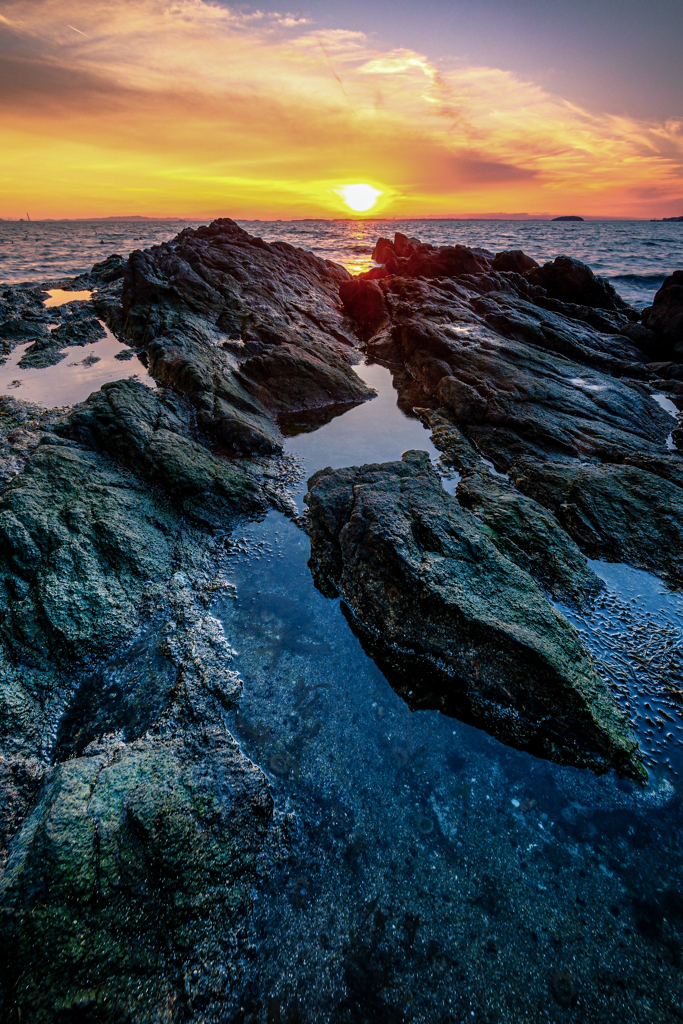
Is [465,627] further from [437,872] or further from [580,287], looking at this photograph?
[580,287]

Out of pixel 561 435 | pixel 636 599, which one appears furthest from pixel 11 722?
pixel 561 435

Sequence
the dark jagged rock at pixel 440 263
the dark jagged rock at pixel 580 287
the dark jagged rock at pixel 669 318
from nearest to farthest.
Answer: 1. the dark jagged rock at pixel 669 318
2. the dark jagged rock at pixel 580 287
3. the dark jagged rock at pixel 440 263

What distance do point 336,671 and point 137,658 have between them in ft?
12.0

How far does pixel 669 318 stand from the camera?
25.9 meters

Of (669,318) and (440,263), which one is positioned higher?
(440,263)

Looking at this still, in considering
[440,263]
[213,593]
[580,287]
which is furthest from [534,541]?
[440,263]

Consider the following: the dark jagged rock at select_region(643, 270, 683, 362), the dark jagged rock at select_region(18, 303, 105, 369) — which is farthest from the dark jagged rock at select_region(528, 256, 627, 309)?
the dark jagged rock at select_region(18, 303, 105, 369)

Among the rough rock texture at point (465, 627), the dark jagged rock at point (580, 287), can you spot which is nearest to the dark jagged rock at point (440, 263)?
the dark jagged rock at point (580, 287)

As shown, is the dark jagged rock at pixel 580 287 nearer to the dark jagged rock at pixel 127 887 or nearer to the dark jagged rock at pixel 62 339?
the dark jagged rock at pixel 62 339

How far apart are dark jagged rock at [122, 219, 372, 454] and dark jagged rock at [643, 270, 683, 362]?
19.2 m

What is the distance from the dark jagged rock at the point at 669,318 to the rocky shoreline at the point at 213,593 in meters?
9.70

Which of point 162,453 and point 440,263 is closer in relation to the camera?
point 162,453

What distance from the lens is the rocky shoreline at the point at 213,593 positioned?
460 centimetres

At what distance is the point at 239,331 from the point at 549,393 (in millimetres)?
16220
